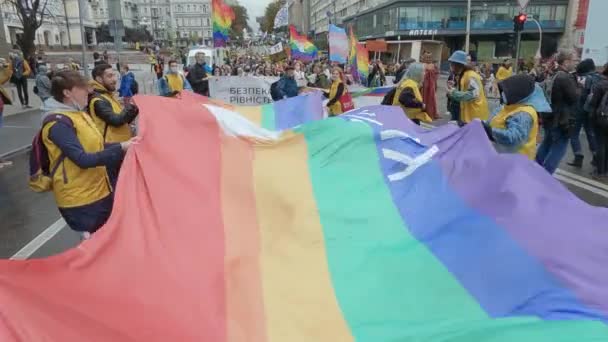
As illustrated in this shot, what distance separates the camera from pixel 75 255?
2688mm

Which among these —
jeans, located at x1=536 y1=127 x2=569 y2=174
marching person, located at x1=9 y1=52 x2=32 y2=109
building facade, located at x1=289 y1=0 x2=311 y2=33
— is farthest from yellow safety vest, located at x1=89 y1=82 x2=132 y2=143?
building facade, located at x1=289 y1=0 x2=311 y2=33

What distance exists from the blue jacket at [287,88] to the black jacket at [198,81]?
2.06 metres

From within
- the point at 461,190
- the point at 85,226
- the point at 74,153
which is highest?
the point at 74,153

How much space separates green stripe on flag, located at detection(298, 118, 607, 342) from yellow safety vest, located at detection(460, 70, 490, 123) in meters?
3.64

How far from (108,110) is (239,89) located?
24.8 feet

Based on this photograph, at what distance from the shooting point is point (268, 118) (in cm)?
656

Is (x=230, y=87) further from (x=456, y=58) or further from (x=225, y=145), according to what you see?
(x=225, y=145)

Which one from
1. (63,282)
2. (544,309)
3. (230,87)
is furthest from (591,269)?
(230,87)

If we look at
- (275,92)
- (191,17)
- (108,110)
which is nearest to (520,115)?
(108,110)

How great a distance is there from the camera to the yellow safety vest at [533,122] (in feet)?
15.6

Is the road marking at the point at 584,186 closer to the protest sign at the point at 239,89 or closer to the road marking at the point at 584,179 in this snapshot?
the road marking at the point at 584,179

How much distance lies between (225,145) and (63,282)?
237cm

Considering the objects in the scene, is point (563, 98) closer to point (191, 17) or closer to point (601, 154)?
point (601, 154)

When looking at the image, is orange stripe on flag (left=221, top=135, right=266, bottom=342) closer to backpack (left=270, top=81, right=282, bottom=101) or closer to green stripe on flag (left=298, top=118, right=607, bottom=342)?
green stripe on flag (left=298, top=118, right=607, bottom=342)
